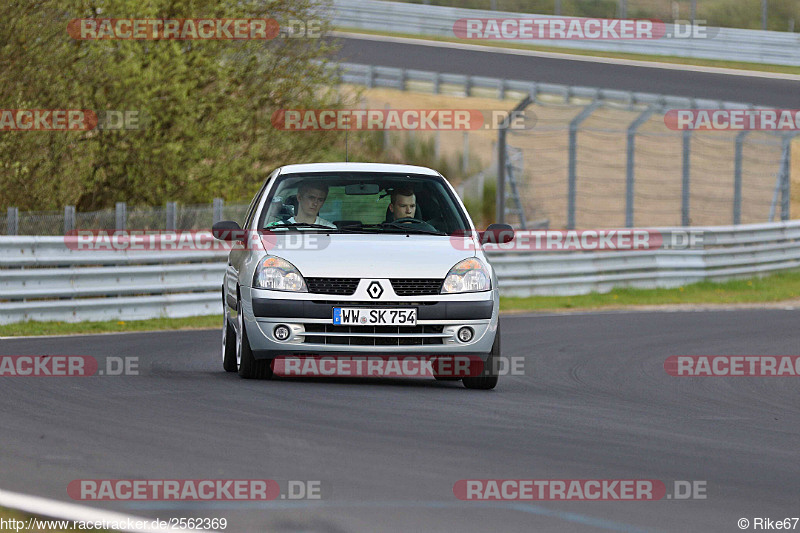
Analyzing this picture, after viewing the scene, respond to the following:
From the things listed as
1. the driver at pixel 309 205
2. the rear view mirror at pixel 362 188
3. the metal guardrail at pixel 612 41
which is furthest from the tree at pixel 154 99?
the metal guardrail at pixel 612 41

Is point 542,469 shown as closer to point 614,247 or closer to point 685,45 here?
point 614,247

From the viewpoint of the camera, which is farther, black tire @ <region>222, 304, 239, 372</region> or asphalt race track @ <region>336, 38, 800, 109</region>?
asphalt race track @ <region>336, 38, 800, 109</region>

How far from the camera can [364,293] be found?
9266 millimetres

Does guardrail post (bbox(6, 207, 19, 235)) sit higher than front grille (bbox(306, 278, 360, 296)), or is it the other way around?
guardrail post (bbox(6, 207, 19, 235))

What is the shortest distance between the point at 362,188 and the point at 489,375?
166 cm

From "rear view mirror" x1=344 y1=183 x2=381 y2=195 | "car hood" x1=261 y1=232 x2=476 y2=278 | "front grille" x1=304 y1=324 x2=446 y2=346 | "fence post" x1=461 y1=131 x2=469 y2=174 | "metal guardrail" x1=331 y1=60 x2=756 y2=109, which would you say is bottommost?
"front grille" x1=304 y1=324 x2=446 y2=346

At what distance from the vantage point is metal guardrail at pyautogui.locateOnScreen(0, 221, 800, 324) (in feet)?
50.7

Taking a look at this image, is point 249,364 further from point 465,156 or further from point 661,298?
point 465,156

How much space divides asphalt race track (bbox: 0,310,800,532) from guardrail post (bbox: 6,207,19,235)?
516 cm

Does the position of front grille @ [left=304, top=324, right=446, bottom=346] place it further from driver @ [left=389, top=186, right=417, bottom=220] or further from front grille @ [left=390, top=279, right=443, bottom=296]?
driver @ [left=389, top=186, right=417, bottom=220]

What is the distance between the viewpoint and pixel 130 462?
251 inches

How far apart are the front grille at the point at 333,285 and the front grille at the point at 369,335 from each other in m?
0.23

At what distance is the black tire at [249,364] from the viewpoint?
9758 millimetres

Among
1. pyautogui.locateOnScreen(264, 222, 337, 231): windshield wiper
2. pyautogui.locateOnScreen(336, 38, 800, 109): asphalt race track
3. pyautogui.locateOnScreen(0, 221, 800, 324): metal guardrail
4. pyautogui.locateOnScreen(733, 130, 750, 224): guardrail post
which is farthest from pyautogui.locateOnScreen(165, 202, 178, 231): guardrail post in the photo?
pyautogui.locateOnScreen(336, 38, 800, 109): asphalt race track
